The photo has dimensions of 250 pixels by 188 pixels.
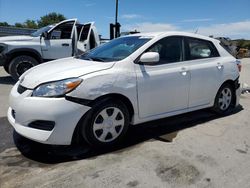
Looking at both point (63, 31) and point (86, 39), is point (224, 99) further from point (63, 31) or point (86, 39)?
point (63, 31)

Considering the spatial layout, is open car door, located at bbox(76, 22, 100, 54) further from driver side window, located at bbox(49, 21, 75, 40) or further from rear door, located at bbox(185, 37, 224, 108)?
rear door, located at bbox(185, 37, 224, 108)

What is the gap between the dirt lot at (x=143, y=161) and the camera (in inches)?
118

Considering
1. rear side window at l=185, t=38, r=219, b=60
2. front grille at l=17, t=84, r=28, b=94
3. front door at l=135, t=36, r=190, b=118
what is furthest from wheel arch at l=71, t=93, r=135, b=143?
rear side window at l=185, t=38, r=219, b=60

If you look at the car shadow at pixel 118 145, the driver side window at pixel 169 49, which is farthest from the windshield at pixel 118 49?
the car shadow at pixel 118 145

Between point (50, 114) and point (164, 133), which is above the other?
point (50, 114)

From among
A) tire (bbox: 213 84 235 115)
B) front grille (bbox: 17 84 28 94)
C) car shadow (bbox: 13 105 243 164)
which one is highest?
front grille (bbox: 17 84 28 94)

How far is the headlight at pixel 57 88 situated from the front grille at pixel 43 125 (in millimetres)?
318

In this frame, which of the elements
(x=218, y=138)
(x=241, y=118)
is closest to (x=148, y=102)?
(x=218, y=138)

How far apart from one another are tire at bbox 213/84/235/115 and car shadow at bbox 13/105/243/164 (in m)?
0.26

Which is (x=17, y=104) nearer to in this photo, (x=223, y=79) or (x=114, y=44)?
(x=114, y=44)

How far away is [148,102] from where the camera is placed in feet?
13.4

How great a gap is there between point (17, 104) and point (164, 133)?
2.19 metres

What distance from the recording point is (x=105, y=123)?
3719 mm

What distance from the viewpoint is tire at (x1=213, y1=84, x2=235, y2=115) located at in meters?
5.27
